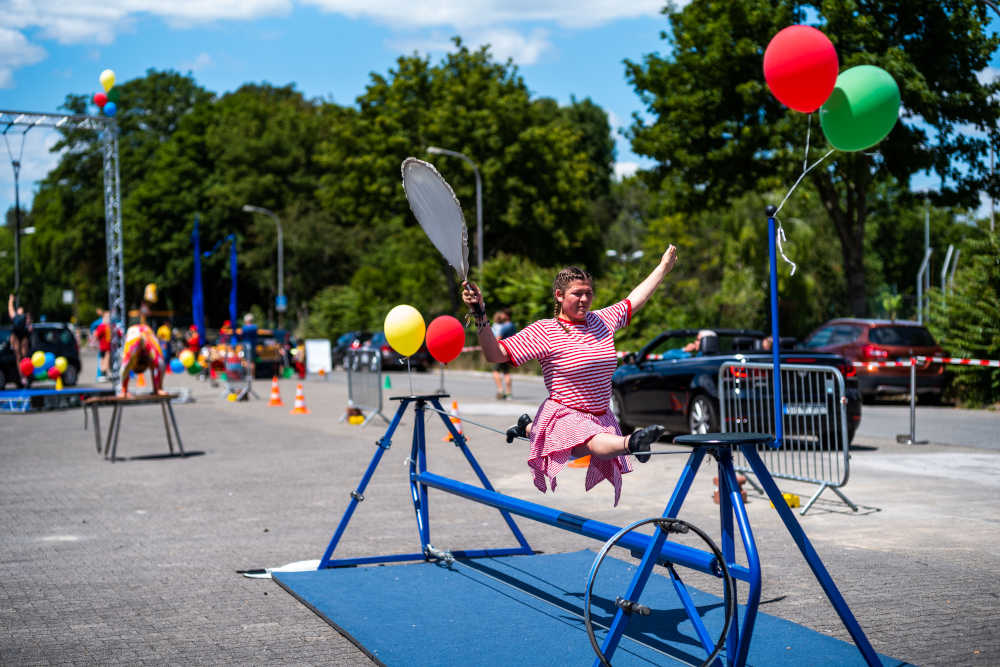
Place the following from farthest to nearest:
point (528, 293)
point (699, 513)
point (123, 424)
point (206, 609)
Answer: point (528, 293)
point (123, 424)
point (699, 513)
point (206, 609)

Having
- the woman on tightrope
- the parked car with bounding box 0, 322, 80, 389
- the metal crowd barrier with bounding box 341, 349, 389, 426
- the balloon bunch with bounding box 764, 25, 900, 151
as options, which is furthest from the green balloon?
the parked car with bounding box 0, 322, 80, 389

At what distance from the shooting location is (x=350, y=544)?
760 centimetres

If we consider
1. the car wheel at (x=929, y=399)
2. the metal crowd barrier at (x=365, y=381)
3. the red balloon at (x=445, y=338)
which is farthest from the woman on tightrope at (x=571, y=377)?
the car wheel at (x=929, y=399)

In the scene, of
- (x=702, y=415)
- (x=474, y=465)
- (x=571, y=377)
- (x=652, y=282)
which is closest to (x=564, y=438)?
(x=571, y=377)

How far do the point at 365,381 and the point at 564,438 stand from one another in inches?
489

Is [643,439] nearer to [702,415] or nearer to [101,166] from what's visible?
[702,415]

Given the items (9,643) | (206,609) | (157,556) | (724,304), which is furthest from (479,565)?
(724,304)

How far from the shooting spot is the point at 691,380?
13.6m

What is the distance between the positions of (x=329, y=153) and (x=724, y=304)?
2410cm

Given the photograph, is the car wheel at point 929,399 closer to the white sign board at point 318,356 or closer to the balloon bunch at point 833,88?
the balloon bunch at point 833,88

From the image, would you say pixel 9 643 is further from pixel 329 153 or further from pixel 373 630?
pixel 329 153

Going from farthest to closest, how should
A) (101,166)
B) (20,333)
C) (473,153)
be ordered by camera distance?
(101,166) < (473,153) < (20,333)

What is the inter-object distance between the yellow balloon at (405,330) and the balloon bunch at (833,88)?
2.38 m

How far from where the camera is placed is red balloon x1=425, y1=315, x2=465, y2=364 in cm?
528
